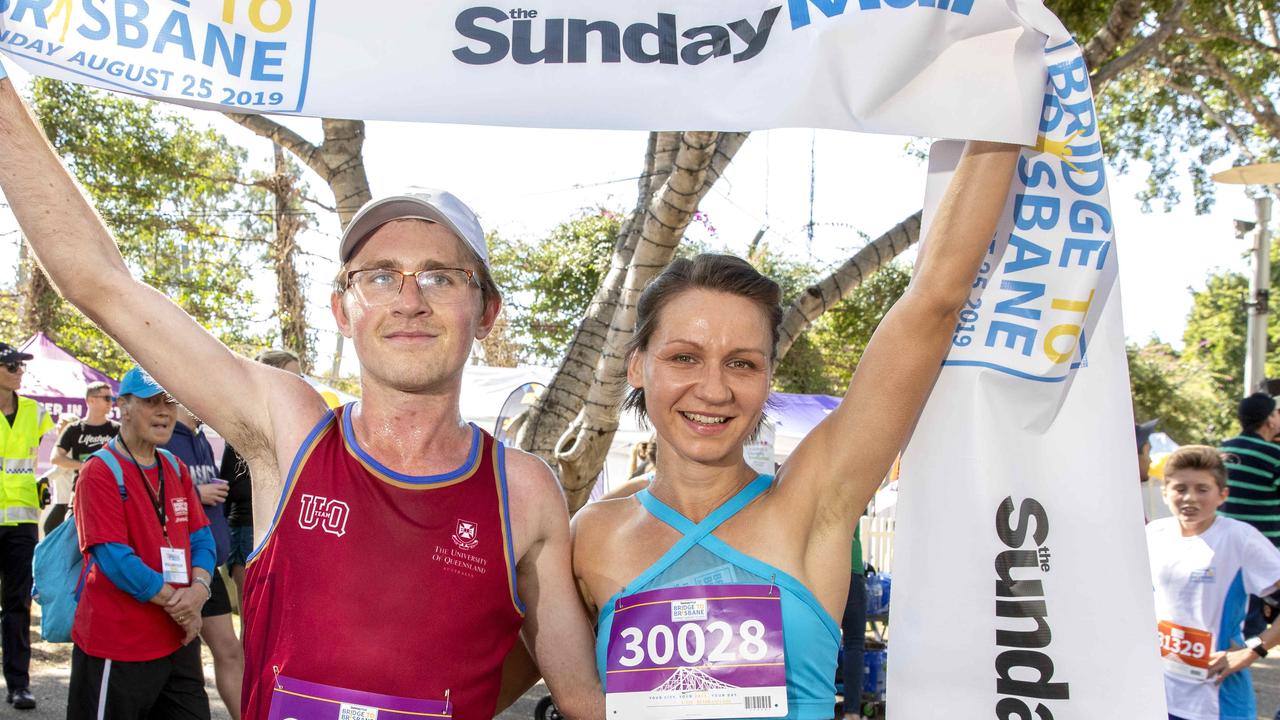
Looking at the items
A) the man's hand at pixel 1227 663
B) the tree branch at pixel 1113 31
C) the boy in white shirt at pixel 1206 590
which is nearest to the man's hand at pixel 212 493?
the boy in white shirt at pixel 1206 590

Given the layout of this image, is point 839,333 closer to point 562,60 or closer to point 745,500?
point 745,500

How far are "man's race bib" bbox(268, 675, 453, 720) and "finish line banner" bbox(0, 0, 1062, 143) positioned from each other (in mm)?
1100

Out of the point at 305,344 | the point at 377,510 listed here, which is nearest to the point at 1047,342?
the point at 377,510

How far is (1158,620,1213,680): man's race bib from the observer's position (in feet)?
14.8

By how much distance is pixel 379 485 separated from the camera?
2043 mm

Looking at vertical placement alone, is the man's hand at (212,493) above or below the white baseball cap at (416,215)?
above

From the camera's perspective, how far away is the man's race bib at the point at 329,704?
189 centimetres

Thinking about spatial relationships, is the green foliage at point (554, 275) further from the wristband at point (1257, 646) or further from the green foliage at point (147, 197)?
the wristband at point (1257, 646)

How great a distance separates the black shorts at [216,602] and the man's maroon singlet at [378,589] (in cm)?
363

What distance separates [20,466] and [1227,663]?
7208 millimetres

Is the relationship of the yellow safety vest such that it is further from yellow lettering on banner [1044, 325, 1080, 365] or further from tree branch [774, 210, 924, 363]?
yellow lettering on banner [1044, 325, 1080, 365]

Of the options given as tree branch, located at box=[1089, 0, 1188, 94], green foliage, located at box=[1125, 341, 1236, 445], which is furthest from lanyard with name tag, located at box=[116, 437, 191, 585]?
green foliage, located at box=[1125, 341, 1236, 445]

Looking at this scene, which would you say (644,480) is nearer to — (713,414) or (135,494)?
(713,414)

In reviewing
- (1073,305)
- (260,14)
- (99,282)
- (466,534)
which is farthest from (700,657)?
(260,14)
